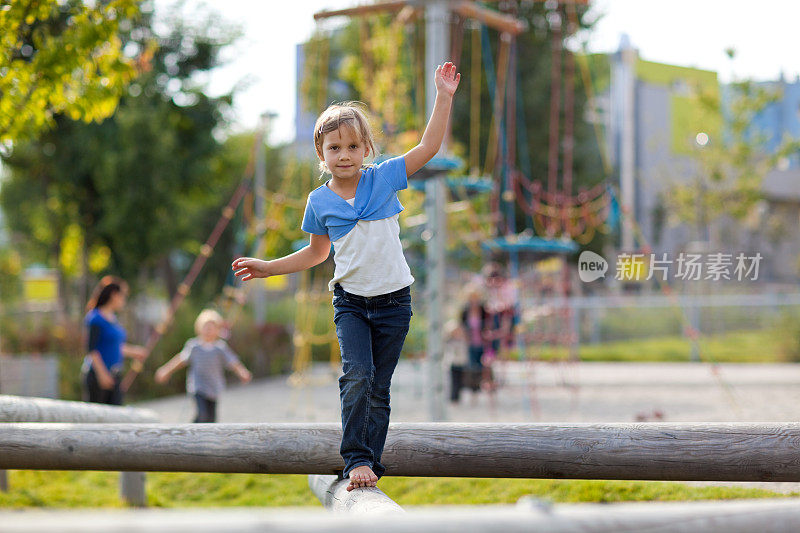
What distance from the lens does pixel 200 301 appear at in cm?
1956

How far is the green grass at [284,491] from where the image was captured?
5629 millimetres

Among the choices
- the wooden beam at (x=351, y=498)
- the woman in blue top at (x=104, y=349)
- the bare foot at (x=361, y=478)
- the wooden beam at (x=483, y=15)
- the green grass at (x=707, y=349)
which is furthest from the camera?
the green grass at (x=707, y=349)

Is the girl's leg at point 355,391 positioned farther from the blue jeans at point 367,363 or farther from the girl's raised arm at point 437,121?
the girl's raised arm at point 437,121

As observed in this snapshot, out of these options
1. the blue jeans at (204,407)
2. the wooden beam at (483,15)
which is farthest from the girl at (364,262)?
the wooden beam at (483,15)

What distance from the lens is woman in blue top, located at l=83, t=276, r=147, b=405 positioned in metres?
7.59

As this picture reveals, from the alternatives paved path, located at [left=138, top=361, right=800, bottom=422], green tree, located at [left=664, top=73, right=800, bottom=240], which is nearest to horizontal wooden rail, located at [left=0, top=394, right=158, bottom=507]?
paved path, located at [left=138, top=361, right=800, bottom=422]

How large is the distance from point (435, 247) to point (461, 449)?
546 cm

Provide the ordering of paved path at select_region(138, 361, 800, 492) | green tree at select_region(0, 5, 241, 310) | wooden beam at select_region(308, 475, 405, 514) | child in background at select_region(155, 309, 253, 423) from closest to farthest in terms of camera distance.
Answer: wooden beam at select_region(308, 475, 405, 514), child in background at select_region(155, 309, 253, 423), paved path at select_region(138, 361, 800, 492), green tree at select_region(0, 5, 241, 310)

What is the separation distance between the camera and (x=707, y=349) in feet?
57.2

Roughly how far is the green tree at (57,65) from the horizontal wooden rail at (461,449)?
3016mm

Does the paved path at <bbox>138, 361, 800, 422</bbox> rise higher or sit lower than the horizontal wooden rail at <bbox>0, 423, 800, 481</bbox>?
lower

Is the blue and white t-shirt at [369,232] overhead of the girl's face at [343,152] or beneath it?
beneath

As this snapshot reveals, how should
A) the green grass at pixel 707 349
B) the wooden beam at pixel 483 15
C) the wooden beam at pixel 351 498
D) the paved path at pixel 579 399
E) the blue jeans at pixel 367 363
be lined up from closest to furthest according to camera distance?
the wooden beam at pixel 351 498 → the blue jeans at pixel 367 363 → the wooden beam at pixel 483 15 → the paved path at pixel 579 399 → the green grass at pixel 707 349

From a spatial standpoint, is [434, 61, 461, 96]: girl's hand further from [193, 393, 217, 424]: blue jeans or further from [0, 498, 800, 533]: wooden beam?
[193, 393, 217, 424]: blue jeans
